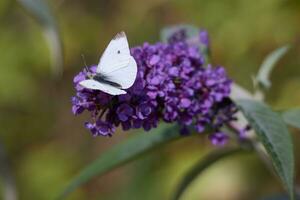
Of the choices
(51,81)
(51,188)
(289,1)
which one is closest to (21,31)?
(51,81)

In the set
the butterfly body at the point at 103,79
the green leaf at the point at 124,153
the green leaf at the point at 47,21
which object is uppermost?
the green leaf at the point at 47,21

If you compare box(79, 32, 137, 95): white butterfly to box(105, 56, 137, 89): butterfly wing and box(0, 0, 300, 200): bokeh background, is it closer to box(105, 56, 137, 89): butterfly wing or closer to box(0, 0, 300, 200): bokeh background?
box(105, 56, 137, 89): butterfly wing

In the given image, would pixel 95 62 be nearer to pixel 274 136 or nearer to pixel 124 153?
pixel 124 153

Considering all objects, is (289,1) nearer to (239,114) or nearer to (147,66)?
(239,114)

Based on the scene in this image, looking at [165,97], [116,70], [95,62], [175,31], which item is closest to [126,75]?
[116,70]

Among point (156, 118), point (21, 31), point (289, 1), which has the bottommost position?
point (156, 118)

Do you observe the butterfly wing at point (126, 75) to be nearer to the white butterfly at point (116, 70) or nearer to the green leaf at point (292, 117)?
the white butterfly at point (116, 70)

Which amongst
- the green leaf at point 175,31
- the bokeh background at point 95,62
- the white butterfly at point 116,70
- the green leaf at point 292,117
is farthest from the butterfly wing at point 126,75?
the bokeh background at point 95,62

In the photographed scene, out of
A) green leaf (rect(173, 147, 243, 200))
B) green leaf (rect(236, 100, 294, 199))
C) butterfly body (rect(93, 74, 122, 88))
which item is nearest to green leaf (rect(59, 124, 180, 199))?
green leaf (rect(173, 147, 243, 200))
